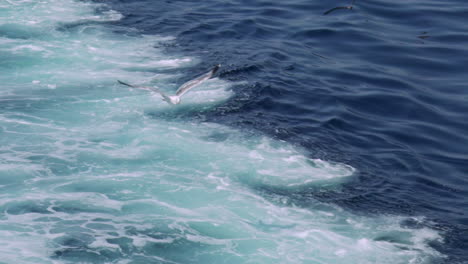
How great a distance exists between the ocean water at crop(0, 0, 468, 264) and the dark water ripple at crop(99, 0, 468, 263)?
2.0 inches

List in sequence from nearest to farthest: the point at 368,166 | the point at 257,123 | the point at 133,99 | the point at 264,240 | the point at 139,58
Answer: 1. the point at 264,240
2. the point at 368,166
3. the point at 257,123
4. the point at 133,99
5. the point at 139,58

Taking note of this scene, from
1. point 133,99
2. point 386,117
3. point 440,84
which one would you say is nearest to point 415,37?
point 440,84

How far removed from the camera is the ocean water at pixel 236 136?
1149 cm

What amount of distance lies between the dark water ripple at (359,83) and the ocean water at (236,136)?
0.05m

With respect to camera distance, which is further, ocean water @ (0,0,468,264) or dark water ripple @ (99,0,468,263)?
dark water ripple @ (99,0,468,263)

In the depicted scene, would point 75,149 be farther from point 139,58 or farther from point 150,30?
point 150,30

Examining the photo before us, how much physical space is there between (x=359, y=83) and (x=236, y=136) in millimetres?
4714

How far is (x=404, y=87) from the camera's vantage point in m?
17.8

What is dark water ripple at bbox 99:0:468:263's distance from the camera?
13.2 m

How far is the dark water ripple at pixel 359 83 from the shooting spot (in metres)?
13.2

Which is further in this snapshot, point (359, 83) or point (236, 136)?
point (359, 83)

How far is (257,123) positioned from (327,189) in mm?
3187

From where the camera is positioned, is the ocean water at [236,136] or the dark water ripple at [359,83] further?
the dark water ripple at [359,83]

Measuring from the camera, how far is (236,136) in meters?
15.1
